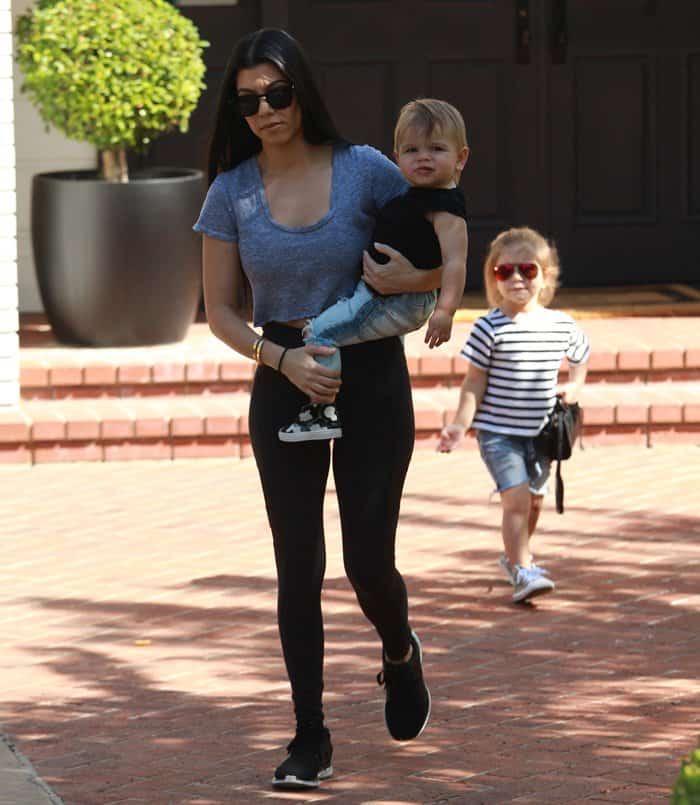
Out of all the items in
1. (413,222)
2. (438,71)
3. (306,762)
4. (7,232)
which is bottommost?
(306,762)

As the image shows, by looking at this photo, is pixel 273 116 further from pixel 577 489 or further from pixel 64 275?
pixel 64 275

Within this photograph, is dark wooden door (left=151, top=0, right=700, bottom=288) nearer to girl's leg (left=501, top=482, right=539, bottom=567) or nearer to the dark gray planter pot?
the dark gray planter pot

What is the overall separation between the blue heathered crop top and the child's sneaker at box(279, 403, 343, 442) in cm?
24

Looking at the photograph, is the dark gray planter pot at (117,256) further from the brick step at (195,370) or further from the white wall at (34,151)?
the white wall at (34,151)

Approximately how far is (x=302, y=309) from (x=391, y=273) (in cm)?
24

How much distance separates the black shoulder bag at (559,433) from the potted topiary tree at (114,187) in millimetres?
3318

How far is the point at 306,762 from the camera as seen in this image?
4980 mm

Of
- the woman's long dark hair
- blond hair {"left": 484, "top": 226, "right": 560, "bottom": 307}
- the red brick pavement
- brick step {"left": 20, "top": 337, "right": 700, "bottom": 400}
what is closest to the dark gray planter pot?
brick step {"left": 20, "top": 337, "right": 700, "bottom": 400}

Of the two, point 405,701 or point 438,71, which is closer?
point 405,701

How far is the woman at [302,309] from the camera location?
15.9 feet

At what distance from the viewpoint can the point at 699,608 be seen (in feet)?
22.0

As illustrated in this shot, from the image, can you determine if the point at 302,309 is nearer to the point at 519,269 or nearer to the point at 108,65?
the point at 519,269

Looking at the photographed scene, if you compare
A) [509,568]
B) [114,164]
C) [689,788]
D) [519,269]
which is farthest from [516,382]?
[689,788]

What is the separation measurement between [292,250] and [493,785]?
4.56ft
